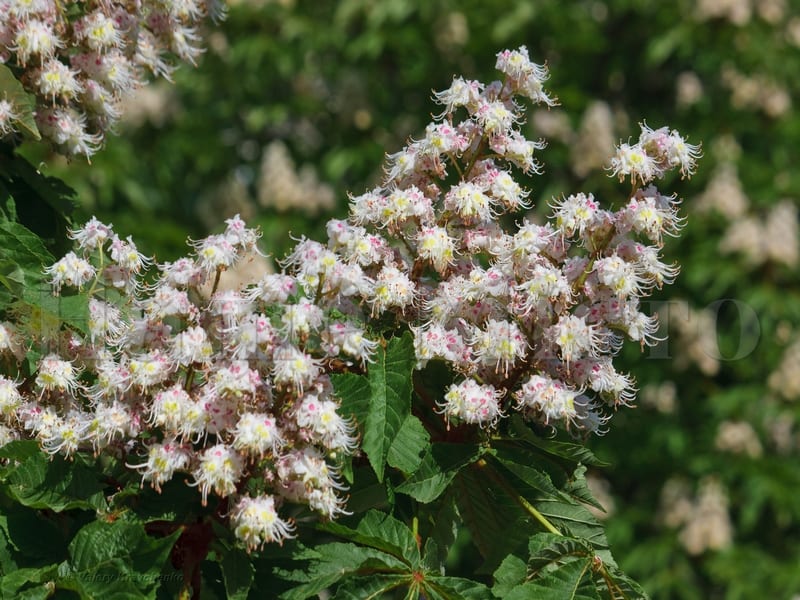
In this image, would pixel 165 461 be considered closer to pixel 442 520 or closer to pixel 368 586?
pixel 368 586

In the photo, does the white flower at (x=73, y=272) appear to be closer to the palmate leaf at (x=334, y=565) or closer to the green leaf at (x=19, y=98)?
the green leaf at (x=19, y=98)

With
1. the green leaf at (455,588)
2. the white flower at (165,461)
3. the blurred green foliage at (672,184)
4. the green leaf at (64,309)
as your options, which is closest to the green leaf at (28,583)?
the white flower at (165,461)

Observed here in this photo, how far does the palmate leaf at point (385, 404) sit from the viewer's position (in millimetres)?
1138

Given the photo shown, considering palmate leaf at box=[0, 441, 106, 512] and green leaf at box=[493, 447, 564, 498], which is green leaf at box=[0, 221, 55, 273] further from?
green leaf at box=[493, 447, 564, 498]

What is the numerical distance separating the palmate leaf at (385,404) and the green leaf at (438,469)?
15 millimetres

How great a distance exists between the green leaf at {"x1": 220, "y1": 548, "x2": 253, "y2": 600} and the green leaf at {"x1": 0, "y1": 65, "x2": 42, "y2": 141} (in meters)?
0.60

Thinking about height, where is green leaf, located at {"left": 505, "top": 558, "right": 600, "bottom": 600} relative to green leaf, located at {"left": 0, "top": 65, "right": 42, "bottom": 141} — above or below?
below

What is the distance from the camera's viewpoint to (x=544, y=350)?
3.77 ft

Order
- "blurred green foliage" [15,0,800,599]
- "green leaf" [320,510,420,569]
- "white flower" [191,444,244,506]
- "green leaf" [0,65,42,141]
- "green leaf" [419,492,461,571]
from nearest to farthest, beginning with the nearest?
"white flower" [191,444,244,506] < "green leaf" [320,510,420,569] < "green leaf" [419,492,461,571] < "green leaf" [0,65,42,141] < "blurred green foliage" [15,0,800,599]

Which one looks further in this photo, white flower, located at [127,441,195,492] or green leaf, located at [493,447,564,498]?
green leaf, located at [493,447,564,498]

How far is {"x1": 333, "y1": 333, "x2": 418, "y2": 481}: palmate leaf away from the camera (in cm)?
114

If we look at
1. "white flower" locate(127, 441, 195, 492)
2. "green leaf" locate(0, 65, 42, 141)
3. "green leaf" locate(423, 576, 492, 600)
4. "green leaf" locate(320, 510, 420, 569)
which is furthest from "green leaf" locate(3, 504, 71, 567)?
"green leaf" locate(0, 65, 42, 141)

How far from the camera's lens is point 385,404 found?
116 cm

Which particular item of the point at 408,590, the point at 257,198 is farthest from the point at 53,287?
the point at 257,198
